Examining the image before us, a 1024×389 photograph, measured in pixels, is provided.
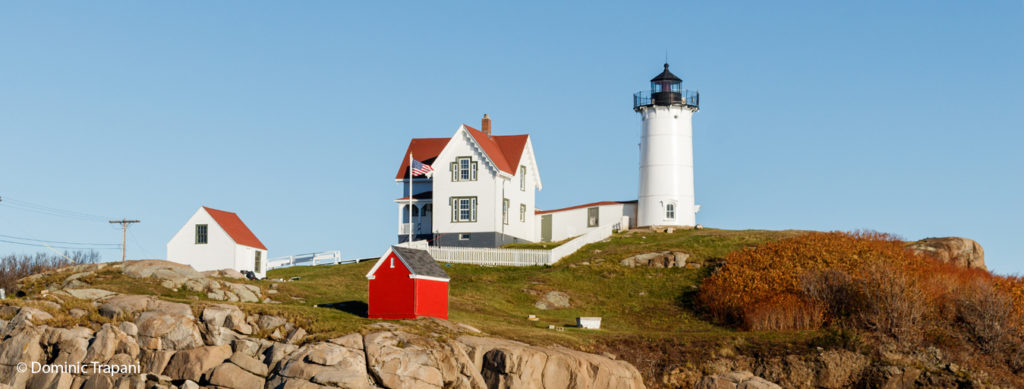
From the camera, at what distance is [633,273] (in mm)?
46219

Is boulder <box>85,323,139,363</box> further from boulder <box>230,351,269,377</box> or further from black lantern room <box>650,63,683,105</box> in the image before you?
black lantern room <box>650,63,683,105</box>

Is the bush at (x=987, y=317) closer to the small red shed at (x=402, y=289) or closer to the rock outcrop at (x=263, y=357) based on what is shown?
the rock outcrop at (x=263, y=357)

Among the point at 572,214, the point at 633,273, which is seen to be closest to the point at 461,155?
the point at 572,214

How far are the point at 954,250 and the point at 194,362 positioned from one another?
34.5m

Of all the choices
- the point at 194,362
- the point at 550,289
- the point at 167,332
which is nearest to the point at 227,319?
the point at 167,332

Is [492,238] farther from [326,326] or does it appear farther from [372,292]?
[326,326]

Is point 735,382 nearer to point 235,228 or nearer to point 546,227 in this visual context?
point 235,228

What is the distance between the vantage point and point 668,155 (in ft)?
200

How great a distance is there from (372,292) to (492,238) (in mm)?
23289

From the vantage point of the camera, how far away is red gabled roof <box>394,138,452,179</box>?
60469 millimetres

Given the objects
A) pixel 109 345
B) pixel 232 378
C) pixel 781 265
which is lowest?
pixel 232 378

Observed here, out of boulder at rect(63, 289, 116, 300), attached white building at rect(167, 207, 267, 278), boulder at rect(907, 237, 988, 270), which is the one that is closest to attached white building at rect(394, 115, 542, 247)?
attached white building at rect(167, 207, 267, 278)

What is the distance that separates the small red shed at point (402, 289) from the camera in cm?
3216

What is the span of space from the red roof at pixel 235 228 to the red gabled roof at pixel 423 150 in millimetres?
12155
